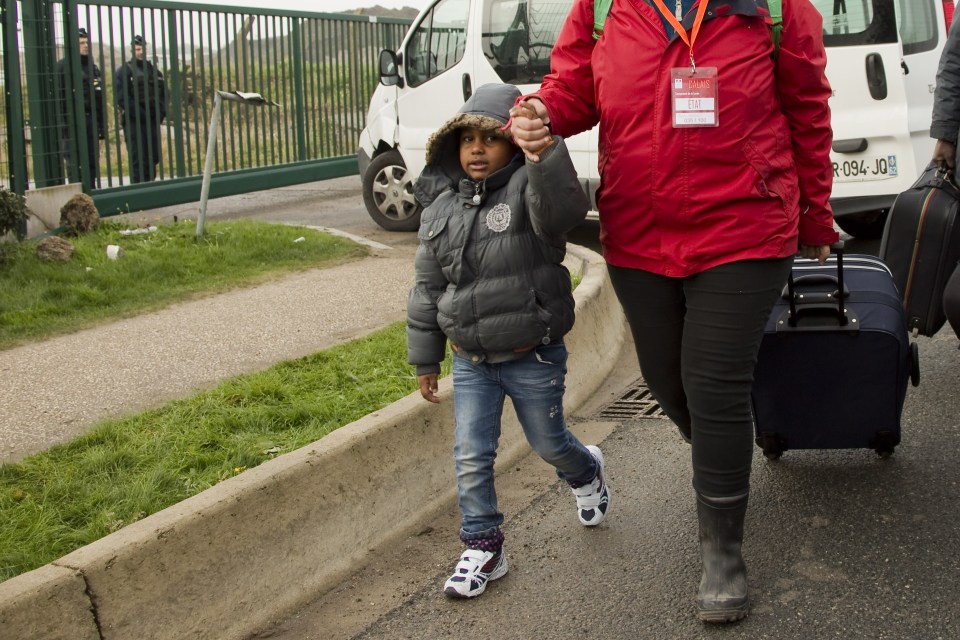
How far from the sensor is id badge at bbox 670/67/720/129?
322cm

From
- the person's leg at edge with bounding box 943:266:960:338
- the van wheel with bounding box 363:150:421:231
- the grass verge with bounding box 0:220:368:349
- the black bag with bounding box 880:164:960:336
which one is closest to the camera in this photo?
the person's leg at edge with bounding box 943:266:960:338

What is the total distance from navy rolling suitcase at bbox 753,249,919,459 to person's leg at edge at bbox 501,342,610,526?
647 millimetres

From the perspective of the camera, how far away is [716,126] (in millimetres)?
3234

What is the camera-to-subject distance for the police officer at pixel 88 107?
9820mm

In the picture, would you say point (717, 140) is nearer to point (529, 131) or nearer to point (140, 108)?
point (529, 131)

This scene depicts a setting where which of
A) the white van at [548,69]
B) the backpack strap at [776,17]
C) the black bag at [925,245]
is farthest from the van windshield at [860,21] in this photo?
the backpack strap at [776,17]

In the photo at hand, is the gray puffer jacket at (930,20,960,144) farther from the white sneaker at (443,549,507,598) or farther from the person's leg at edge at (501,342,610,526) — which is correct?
the white sneaker at (443,549,507,598)

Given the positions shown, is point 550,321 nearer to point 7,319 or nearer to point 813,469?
point 813,469

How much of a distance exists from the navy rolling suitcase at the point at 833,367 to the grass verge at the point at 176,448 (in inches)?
64.8

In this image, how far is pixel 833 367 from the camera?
3.96 meters

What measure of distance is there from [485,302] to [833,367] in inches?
46.9

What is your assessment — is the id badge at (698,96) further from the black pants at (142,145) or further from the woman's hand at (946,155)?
the black pants at (142,145)

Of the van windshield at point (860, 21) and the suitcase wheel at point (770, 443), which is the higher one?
the van windshield at point (860, 21)

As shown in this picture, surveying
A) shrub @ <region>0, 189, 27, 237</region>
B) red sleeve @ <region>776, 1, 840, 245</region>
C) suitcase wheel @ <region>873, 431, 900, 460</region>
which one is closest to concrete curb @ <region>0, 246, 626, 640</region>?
suitcase wheel @ <region>873, 431, 900, 460</region>
